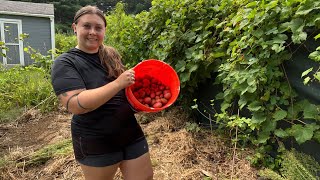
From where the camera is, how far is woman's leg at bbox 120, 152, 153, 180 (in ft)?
6.24

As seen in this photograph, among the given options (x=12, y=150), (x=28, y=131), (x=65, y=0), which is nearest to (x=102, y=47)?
(x=12, y=150)

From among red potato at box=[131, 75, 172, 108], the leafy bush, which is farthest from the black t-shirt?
the leafy bush

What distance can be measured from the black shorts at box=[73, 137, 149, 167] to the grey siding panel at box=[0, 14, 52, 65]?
10.9 metres

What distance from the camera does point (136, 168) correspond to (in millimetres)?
1916

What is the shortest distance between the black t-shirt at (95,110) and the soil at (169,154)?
106 cm

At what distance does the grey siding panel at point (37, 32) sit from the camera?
39.0 ft

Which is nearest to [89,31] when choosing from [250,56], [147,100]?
[147,100]

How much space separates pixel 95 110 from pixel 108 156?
0.94 ft

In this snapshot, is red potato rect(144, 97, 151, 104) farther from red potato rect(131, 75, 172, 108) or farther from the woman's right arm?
the woman's right arm

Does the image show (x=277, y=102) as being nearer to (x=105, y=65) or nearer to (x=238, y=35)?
(x=238, y=35)

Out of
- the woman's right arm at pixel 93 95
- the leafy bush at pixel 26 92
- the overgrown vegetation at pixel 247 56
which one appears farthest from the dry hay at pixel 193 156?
the leafy bush at pixel 26 92

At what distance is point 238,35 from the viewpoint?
2.71 m

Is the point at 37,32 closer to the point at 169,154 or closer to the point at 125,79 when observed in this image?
the point at 169,154

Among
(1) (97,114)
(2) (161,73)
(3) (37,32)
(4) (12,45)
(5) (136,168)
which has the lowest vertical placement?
(4) (12,45)
